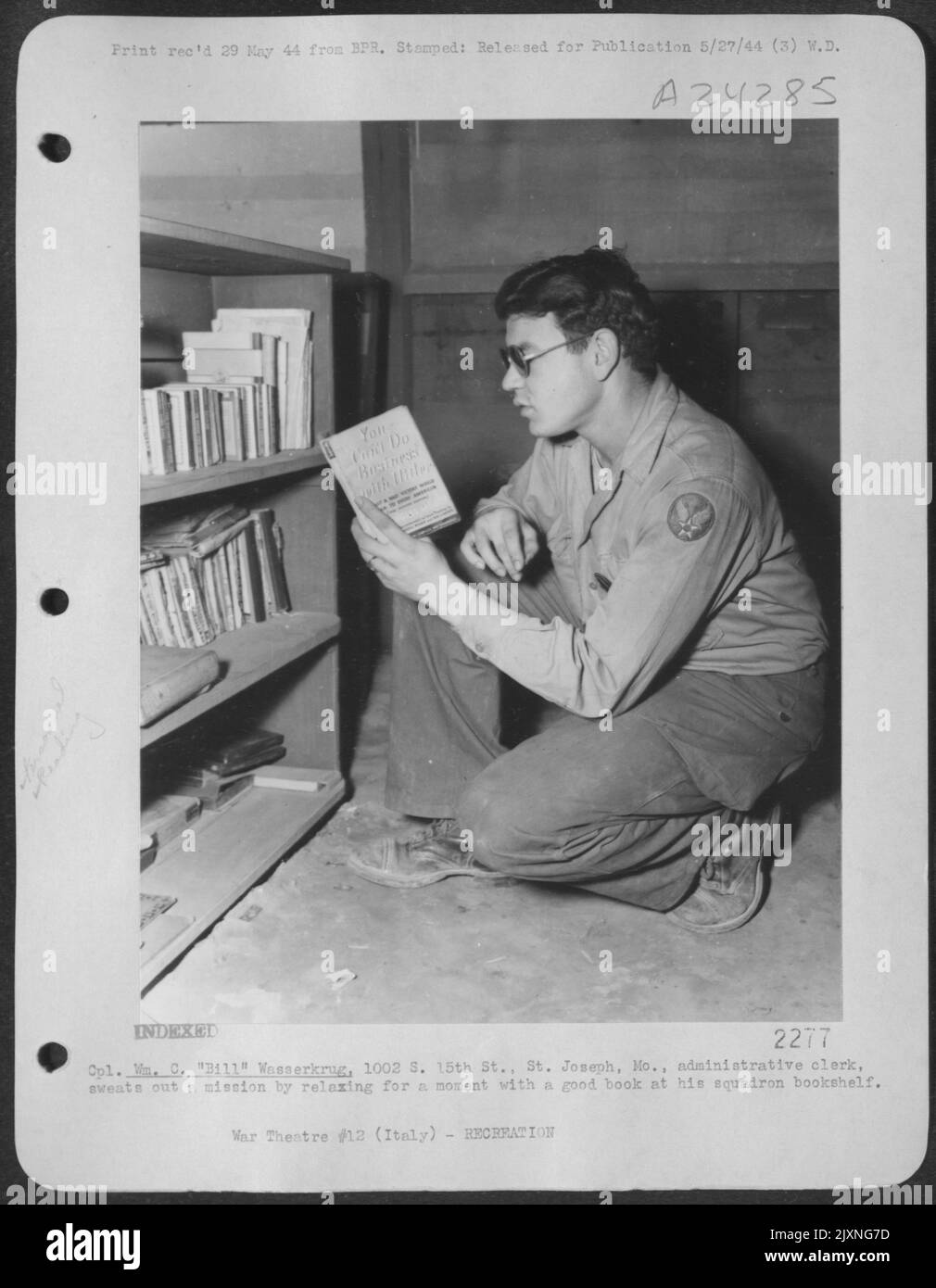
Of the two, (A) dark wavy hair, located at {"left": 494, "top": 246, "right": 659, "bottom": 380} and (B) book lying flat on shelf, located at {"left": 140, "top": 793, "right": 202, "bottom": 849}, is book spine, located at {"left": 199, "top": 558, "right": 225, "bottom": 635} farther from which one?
(A) dark wavy hair, located at {"left": 494, "top": 246, "right": 659, "bottom": 380}

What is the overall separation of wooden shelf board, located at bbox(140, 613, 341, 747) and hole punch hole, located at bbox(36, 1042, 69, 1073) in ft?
1.58

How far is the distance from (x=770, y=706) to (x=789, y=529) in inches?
11.7

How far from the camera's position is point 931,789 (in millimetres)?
1452

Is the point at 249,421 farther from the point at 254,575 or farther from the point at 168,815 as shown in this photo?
the point at 168,815

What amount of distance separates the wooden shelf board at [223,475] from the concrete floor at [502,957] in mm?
705

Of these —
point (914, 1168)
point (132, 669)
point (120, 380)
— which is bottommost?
point (914, 1168)

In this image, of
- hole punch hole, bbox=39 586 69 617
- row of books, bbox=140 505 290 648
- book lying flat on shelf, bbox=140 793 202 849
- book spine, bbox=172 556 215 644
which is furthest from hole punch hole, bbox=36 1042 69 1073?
book spine, bbox=172 556 215 644

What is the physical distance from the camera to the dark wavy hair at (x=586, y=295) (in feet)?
5.69

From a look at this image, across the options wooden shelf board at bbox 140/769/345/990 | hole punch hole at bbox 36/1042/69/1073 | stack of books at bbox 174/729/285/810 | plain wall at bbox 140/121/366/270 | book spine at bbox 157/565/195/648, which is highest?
plain wall at bbox 140/121/366/270

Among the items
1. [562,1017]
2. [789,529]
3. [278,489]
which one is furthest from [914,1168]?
[278,489]

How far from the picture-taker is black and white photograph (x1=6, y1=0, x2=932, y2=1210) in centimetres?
140

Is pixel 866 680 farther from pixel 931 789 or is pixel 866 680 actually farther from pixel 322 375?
pixel 322 375

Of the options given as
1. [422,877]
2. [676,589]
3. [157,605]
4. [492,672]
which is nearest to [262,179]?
[157,605]

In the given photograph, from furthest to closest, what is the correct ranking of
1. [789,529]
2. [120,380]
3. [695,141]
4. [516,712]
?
1. [516,712]
2. [789,529]
3. [695,141]
4. [120,380]
